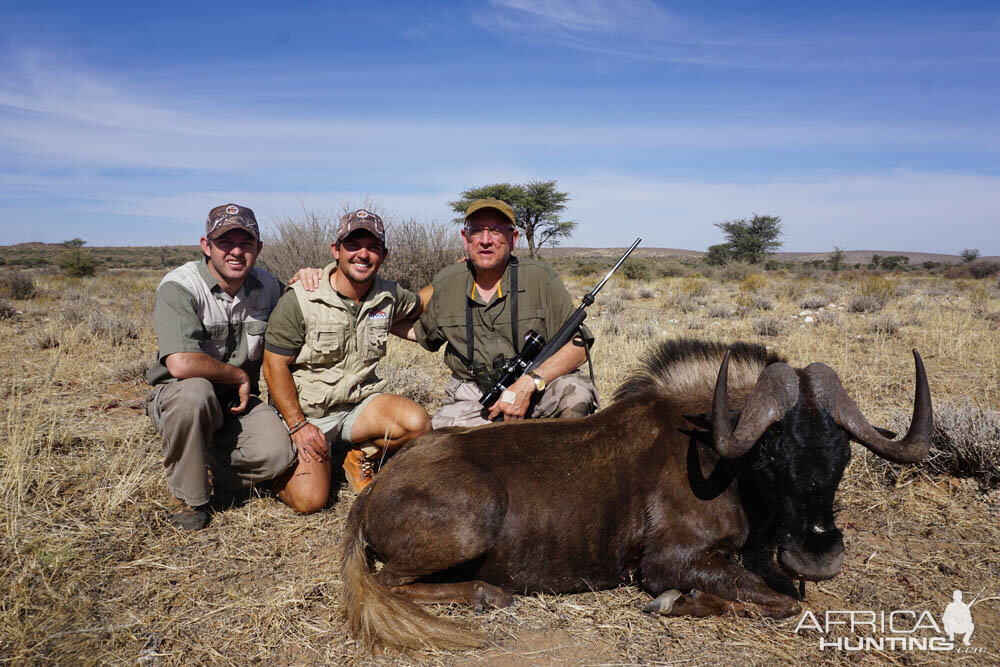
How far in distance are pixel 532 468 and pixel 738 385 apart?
1.44 m

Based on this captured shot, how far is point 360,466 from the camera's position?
16.4 ft

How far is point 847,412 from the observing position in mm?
2926

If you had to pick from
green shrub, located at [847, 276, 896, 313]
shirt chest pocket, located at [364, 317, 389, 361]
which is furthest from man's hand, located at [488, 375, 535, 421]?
green shrub, located at [847, 276, 896, 313]

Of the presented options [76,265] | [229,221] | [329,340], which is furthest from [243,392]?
[76,265]

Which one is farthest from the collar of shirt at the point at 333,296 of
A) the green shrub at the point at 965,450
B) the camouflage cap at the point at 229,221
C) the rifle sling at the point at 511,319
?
the green shrub at the point at 965,450

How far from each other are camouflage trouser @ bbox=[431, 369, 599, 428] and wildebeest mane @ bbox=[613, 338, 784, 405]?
2.51 ft

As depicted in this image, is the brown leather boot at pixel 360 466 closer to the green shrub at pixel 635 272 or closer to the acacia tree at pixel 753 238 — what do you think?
the green shrub at pixel 635 272

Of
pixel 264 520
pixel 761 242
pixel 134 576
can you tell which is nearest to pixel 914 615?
pixel 264 520

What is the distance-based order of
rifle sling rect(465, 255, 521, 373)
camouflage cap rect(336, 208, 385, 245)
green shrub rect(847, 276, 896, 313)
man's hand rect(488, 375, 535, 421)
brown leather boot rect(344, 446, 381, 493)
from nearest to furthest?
1. camouflage cap rect(336, 208, 385, 245)
2. man's hand rect(488, 375, 535, 421)
3. brown leather boot rect(344, 446, 381, 493)
4. rifle sling rect(465, 255, 521, 373)
5. green shrub rect(847, 276, 896, 313)

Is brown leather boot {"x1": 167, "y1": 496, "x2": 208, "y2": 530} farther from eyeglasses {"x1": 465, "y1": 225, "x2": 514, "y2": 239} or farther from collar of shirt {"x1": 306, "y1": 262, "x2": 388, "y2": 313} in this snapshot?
eyeglasses {"x1": 465, "y1": 225, "x2": 514, "y2": 239}

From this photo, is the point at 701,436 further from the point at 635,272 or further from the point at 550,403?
the point at 635,272

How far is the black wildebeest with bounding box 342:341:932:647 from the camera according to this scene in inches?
120

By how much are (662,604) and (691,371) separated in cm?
145

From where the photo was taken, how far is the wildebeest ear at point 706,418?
10.8 ft
